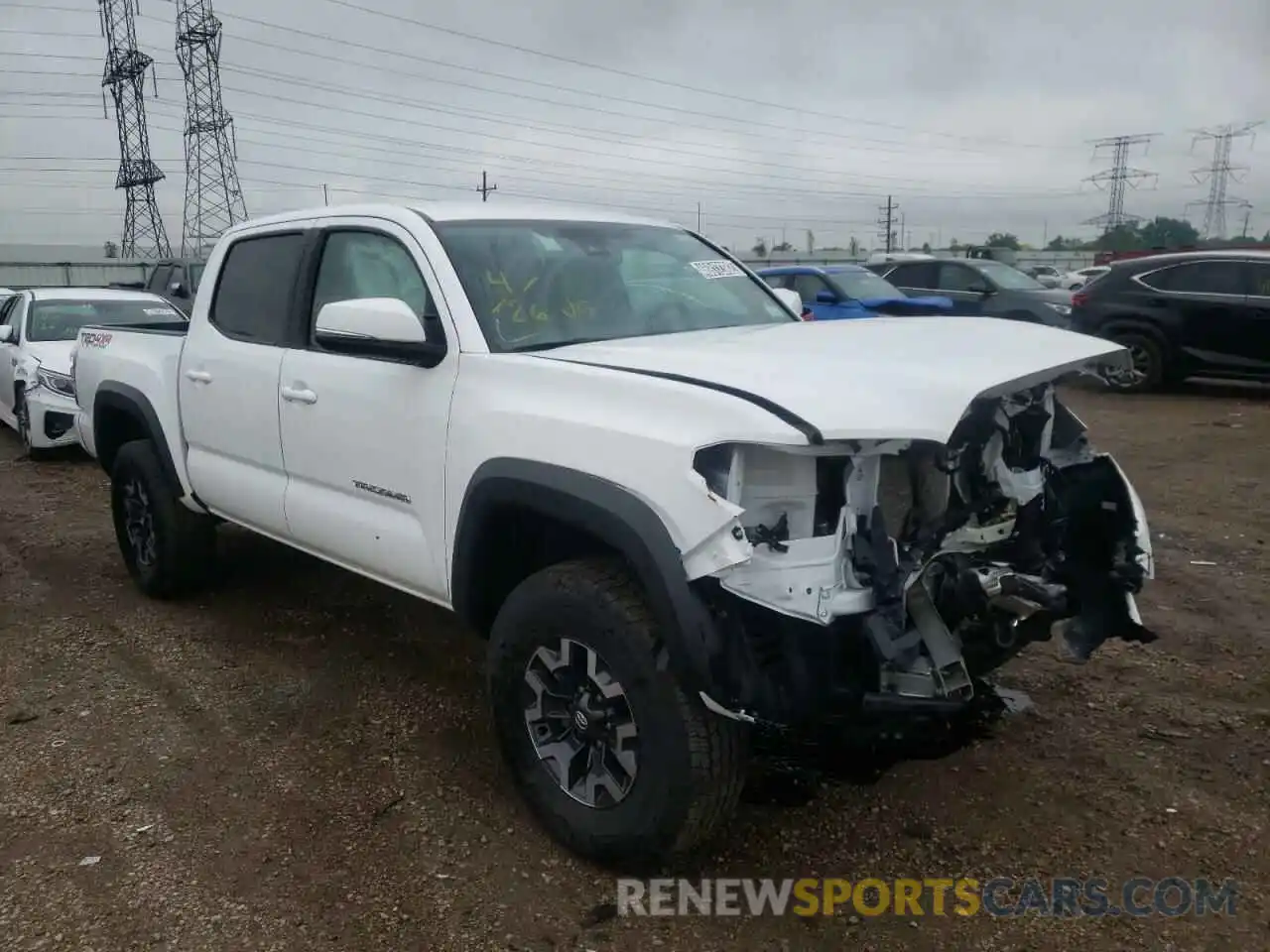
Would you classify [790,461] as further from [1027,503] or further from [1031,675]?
[1031,675]

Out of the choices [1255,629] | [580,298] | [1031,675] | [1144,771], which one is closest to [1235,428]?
[1255,629]

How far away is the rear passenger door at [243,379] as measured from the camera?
14.3 feet

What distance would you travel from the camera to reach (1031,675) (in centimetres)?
446

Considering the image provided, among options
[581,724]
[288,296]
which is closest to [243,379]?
[288,296]

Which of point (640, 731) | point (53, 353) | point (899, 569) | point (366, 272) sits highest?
point (366, 272)

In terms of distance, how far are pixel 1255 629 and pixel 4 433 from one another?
12.1 meters

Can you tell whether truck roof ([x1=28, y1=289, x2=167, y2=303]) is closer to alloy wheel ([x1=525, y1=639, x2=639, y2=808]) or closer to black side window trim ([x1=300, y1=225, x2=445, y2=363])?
black side window trim ([x1=300, y1=225, x2=445, y2=363])

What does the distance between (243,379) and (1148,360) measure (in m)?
11.1

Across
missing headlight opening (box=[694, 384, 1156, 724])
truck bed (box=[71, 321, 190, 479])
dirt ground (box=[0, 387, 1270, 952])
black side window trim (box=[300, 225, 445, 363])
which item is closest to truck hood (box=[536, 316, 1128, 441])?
missing headlight opening (box=[694, 384, 1156, 724])

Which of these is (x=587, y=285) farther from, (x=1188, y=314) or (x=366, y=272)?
(x=1188, y=314)

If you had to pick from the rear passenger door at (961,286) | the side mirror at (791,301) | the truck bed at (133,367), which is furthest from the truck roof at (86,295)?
the rear passenger door at (961,286)

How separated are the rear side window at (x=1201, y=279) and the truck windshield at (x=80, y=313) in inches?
422

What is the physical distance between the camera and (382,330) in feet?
11.0

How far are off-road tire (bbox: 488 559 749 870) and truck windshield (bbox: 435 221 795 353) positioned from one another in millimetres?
866
